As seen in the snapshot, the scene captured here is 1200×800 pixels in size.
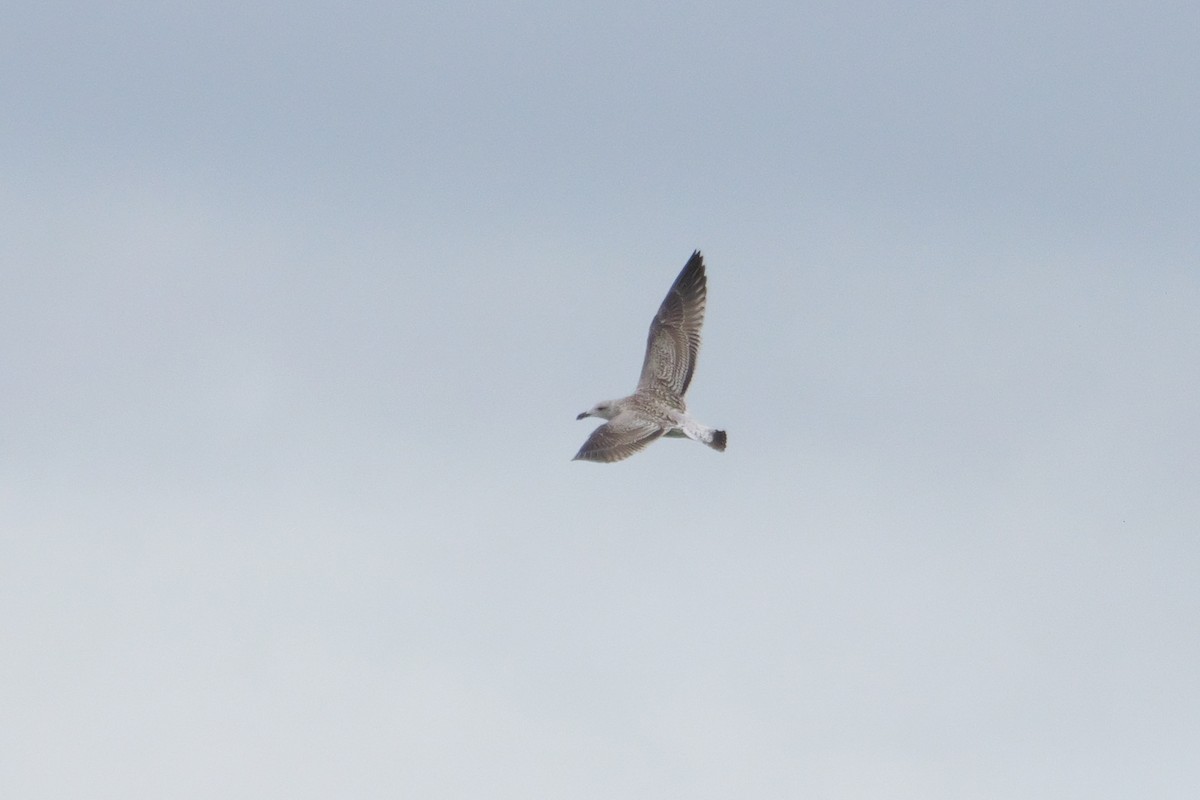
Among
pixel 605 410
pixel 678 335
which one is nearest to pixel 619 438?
pixel 605 410

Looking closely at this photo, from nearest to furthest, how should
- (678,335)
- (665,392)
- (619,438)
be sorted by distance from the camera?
(619,438) → (665,392) → (678,335)

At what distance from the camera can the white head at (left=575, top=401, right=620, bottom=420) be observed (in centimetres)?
4803

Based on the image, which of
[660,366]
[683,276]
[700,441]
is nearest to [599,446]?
[700,441]

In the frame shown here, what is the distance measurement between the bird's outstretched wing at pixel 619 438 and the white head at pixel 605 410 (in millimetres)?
1218

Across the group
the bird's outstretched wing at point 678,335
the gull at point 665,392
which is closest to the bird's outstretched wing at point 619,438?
the gull at point 665,392

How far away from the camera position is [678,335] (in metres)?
52.2

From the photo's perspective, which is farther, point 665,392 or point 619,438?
point 665,392

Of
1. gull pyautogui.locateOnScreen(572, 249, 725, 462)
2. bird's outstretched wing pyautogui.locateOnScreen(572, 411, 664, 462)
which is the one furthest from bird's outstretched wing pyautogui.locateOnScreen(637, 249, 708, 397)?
bird's outstretched wing pyautogui.locateOnScreen(572, 411, 664, 462)

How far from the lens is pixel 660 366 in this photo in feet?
168

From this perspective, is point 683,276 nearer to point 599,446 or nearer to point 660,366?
point 660,366

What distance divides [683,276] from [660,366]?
3.87 metres

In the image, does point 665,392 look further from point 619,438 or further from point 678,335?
point 619,438

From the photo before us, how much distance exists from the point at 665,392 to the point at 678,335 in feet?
9.10

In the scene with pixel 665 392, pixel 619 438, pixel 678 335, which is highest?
pixel 678 335
